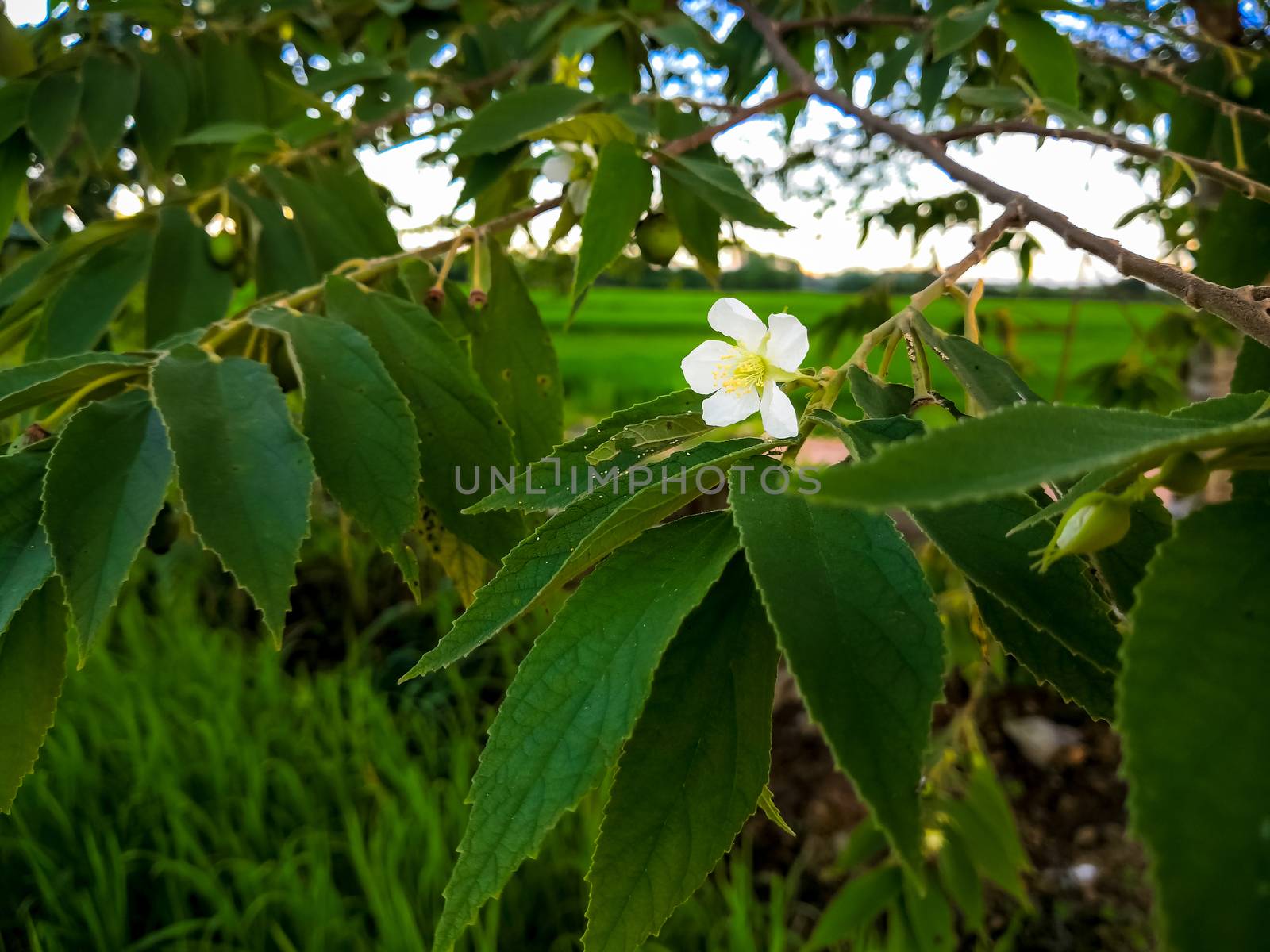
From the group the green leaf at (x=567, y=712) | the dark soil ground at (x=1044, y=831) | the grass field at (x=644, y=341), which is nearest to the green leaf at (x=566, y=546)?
the green leaf at (x=567, y=712)

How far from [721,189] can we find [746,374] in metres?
0.16

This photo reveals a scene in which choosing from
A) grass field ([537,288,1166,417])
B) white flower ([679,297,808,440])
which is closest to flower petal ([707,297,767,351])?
white flower ([679,297,808,440])

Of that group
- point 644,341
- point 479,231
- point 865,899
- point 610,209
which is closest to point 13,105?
point 479,231

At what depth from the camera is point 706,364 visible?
0.41 metres

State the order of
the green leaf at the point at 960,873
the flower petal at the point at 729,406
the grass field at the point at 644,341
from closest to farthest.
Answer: the flower petal at the point at 729,406, the green leaf at the point at 960,873, the grass field at the point at 644,341

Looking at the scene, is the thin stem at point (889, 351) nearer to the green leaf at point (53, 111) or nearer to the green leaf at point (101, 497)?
the green leaf at point (101, 497)

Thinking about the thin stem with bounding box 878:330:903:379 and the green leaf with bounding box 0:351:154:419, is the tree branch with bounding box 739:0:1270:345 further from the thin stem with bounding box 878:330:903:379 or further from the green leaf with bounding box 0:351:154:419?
the green leaf with bounding box 0:351:154:419

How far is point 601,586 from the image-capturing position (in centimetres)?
27

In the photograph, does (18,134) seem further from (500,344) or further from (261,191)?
(500,344)

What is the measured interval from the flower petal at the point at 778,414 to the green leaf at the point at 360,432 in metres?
0.16

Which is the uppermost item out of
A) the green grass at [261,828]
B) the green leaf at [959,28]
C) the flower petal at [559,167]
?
the green leaf at [959,28]

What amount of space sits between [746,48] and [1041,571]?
760 millimetres

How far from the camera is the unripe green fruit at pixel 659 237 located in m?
0.61

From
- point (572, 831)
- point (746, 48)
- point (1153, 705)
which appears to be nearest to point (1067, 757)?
point (572, 831)
